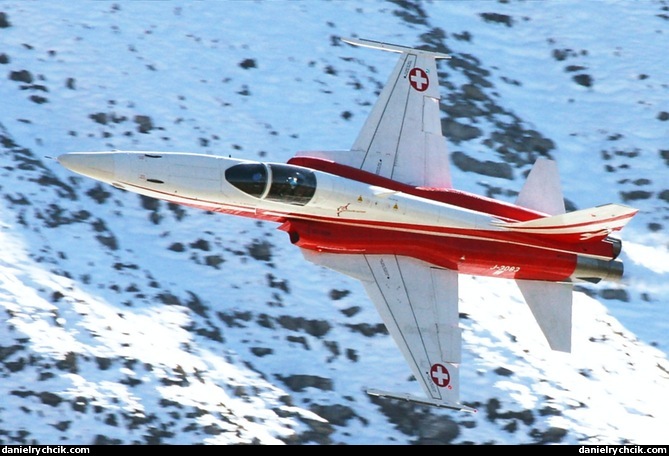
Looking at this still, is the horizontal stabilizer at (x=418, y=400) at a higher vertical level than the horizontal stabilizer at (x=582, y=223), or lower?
lower

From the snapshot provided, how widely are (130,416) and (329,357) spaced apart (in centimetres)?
399

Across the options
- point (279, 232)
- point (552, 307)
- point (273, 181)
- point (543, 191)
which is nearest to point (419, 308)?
point (552, 307)

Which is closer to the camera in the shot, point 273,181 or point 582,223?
point 273,181

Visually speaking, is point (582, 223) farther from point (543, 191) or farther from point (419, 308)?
point (419, 308)

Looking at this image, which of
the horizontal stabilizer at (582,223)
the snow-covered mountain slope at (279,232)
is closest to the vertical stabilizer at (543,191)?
the horizontal stabilizer at (582,223)

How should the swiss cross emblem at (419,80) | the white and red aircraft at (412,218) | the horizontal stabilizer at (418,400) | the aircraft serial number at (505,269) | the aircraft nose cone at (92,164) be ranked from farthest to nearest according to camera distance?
the swiss cross emblem at (419,80), the aircraft serial number at (505,269), the white and red aircraft at (412,218), the horizontal stabilizer at (418,400), the aircraft nose cone at (92,164)

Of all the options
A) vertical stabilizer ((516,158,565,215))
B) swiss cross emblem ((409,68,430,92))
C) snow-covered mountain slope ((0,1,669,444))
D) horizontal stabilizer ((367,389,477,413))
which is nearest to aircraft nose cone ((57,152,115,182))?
snow-covered mountain slope ((0,1,669,444))

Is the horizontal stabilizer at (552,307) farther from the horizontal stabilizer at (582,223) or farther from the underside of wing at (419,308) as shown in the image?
the underside of wing at (419,308)

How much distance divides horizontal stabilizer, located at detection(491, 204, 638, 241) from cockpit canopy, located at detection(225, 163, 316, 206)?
3.70 meters

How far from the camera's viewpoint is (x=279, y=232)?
23.6 meters

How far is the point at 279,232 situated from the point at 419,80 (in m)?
4.04

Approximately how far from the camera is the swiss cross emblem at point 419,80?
23092mm

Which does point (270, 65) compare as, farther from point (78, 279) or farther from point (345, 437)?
point (345, 437)

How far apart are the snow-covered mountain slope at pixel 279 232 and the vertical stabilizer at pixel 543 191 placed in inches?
90.1
